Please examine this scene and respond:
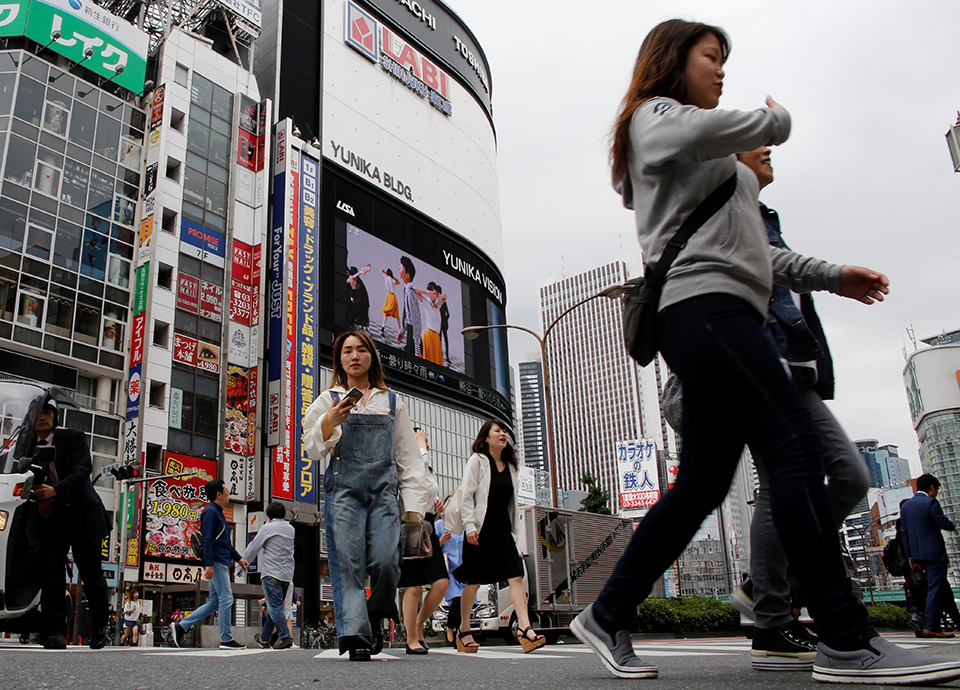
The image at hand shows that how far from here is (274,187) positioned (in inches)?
1379

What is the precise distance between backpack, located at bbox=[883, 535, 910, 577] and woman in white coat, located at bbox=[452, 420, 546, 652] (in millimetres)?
4721

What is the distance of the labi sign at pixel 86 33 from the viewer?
30.2 meters

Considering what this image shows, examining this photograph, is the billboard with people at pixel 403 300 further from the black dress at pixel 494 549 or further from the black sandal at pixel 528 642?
the black sandal at pixel 528 642

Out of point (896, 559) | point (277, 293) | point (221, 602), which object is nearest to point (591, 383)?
point (277, 293)

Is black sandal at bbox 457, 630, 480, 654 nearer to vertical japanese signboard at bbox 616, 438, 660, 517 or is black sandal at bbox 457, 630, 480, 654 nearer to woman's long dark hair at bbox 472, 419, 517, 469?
woman's long dark hair at bbox 472, 419, 517, 469

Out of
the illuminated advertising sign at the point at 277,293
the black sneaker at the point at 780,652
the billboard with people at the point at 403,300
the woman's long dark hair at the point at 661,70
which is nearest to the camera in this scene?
the woman's long dark hair at the point at 661,70

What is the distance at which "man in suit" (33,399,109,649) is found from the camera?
626 centimetres

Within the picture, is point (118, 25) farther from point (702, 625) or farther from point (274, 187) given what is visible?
point (702, 625)

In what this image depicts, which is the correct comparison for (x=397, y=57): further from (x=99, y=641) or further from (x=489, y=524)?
(x=99, y=641)

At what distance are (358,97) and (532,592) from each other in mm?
32949

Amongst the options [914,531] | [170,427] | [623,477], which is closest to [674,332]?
[914,531]

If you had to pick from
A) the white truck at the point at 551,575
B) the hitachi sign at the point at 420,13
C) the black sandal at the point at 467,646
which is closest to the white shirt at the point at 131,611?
the white truck at the point at 551,575

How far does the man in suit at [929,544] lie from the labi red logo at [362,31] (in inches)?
1505

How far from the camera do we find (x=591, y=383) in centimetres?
13375
